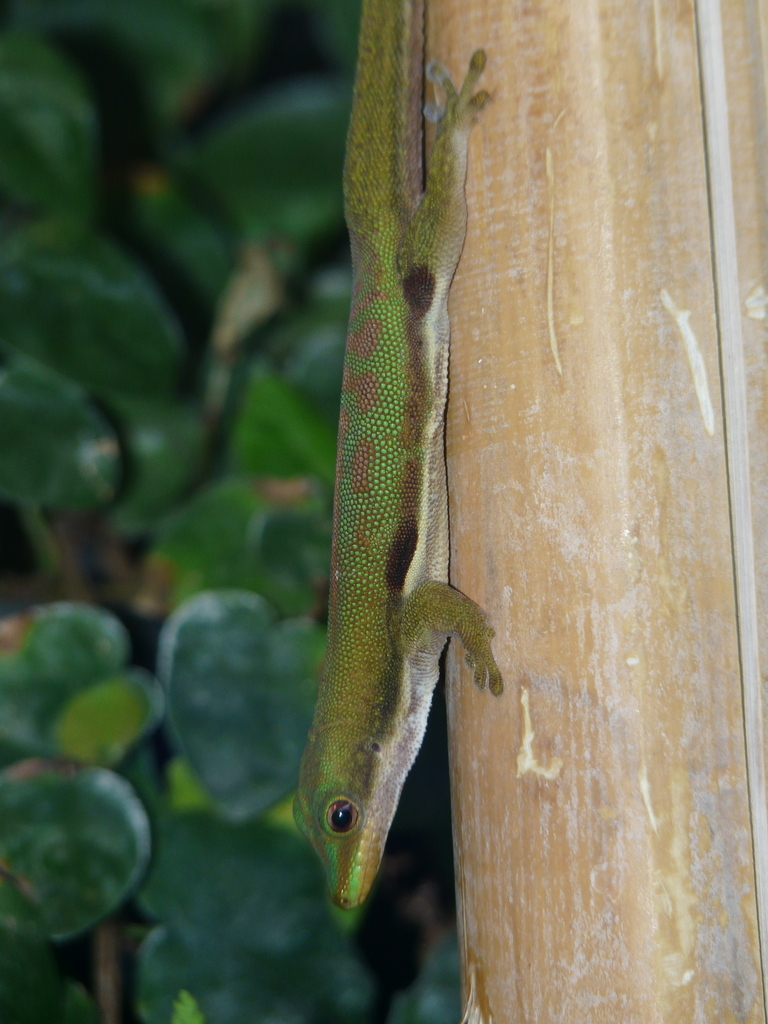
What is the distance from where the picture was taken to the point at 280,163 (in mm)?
1791

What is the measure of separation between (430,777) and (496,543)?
1091mm

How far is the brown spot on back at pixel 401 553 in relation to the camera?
35.7 inches

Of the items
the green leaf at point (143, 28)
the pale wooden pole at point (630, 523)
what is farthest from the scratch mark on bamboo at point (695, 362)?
the green leaf at point (143, 28)

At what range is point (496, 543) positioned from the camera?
0.65 metres

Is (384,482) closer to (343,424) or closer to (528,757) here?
(343,424)

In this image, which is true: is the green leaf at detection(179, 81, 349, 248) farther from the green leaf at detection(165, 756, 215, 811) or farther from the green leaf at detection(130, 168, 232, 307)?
the green leaf at detection(165, 756, 215, 811)

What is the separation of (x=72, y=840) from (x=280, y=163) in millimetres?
1362

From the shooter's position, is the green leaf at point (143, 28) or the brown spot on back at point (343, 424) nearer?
the brown spot on back at point (343, 424)

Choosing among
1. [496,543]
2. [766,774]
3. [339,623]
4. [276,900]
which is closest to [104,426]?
[339,623]

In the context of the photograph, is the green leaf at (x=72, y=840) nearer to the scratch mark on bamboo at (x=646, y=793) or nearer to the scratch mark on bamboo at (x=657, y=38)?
the scratch mark on bamboo at (x=646, y=793)

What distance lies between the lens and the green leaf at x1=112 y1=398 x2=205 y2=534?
1.63 metres

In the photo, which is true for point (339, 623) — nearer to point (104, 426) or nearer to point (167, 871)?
point (167, 871)

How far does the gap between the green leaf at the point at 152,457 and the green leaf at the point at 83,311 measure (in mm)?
133

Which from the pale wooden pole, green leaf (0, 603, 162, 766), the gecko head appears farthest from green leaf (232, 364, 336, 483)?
the pale wooden pole
